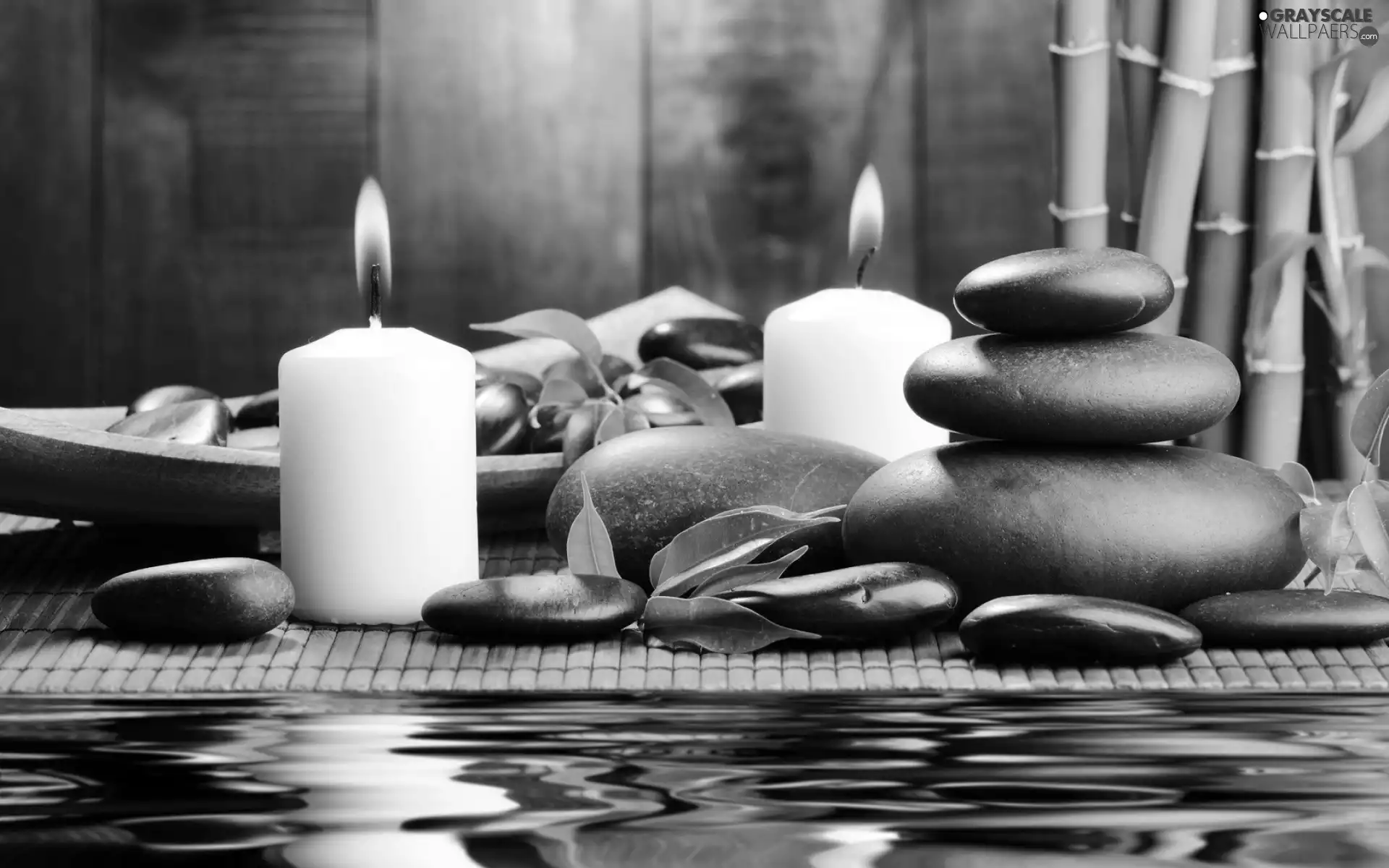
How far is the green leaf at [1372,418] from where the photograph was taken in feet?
1.70

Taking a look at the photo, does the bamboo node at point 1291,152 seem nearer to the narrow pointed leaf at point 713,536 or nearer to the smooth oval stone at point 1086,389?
the smooth oval stone at point 1086,389

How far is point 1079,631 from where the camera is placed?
44 centimetres

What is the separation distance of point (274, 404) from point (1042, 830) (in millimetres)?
568

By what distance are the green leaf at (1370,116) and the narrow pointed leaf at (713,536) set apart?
61 centimetres

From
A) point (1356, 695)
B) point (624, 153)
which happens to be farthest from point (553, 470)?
point (624, 153)

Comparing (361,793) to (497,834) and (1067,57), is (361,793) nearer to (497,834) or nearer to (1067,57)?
(497,834)

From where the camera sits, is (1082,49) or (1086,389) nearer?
(1086,389)

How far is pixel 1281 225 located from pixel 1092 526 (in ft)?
1.80

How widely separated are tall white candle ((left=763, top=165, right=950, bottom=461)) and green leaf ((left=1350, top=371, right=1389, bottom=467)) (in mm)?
196

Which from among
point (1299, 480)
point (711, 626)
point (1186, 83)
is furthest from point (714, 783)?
point (1186, 83)

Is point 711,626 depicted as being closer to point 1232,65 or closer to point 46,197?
point 1232,65

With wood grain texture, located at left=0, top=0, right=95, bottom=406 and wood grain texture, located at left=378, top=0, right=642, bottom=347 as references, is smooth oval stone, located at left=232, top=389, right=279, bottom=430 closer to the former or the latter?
wood grain texture, located at left=378, top=0, right=642, bottom=347

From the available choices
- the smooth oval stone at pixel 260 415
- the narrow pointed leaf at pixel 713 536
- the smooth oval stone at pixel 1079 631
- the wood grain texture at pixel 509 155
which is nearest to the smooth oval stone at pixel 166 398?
Answer: the smooth oval stone at pixel 260 415

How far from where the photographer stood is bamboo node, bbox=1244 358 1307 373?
978 millimetres
